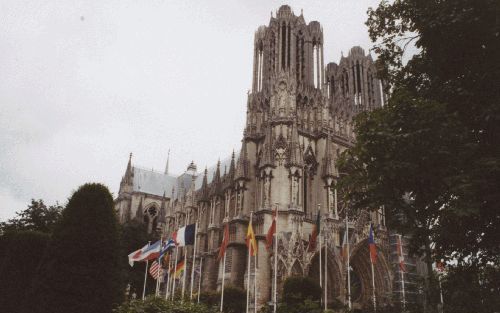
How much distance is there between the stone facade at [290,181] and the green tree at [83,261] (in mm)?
14498

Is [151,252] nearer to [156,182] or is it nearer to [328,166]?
[328,166]

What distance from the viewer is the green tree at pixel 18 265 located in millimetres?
18266

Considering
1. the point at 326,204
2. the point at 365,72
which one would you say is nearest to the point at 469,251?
the point at 326,204

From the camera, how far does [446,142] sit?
11234 mm

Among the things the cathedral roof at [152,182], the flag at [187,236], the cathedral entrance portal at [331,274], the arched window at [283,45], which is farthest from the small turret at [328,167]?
the cathedral roof at [152,182]

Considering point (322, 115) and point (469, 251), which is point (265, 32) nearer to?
point (322, 115)

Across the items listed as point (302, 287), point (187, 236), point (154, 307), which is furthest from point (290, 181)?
point (154, 307)

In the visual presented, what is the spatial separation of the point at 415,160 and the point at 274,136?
2213 centimetres

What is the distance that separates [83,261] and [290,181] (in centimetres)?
1871

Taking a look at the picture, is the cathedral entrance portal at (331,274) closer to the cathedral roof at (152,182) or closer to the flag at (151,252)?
the flag at (151,252)

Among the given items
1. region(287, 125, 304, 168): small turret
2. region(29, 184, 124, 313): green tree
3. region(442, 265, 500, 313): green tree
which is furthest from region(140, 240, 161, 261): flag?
region(442, 265, 500, 313): green tree

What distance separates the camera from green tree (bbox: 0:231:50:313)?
1827cm

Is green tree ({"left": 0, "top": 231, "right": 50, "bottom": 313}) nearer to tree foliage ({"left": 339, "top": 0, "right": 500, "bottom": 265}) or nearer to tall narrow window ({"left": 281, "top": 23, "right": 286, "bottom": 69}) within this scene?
tree foliage ({"left": 339, "top": 0, "right": 500, "bottom": 265})

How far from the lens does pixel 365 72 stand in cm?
4725
